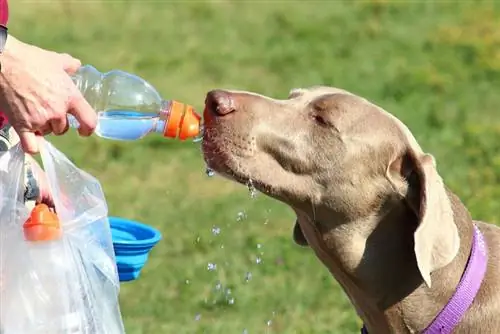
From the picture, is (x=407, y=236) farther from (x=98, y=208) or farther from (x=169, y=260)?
(x=169, y=260)

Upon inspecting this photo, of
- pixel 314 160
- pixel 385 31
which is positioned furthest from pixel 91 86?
pixel 385 31

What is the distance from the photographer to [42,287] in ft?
12.6

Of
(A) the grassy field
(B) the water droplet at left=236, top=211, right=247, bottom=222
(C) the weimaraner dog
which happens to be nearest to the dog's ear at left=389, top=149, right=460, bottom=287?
(C) the weimaraner dog

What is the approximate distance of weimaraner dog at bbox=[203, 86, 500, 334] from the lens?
4.07m

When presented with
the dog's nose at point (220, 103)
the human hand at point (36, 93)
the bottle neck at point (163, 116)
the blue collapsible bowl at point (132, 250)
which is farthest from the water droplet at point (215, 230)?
the human hand at point (36, 93)

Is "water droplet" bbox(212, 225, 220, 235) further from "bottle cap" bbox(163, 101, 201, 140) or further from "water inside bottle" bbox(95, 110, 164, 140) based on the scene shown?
"bottle cap" bbox(163, 101, 201, 140)

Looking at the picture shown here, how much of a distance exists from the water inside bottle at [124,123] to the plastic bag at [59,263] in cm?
24

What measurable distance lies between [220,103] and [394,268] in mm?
939

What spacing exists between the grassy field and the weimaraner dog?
1944 millimetres

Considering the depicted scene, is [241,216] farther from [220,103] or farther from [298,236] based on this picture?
[220,103]

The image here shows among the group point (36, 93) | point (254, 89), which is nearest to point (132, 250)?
point (36, 93)

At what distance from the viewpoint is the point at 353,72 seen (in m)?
11.5

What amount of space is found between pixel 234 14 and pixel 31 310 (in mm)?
10328

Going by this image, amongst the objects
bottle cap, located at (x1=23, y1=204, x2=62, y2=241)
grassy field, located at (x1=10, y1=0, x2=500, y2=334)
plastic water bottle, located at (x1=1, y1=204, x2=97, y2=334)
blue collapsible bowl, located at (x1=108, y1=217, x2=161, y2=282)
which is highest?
bottle cap, located at (x1=23, y1=204, x2=62, y2=241)
